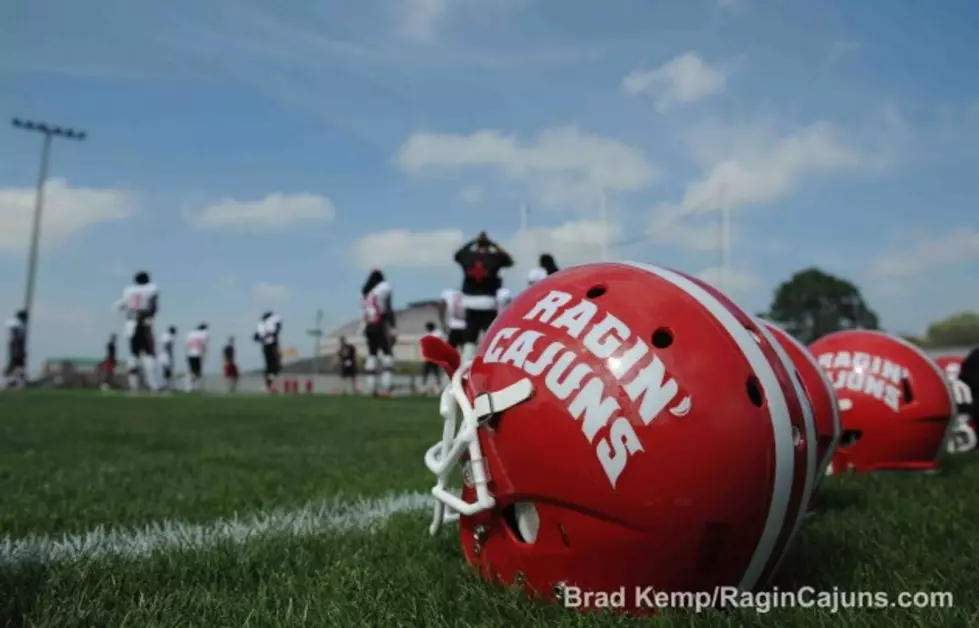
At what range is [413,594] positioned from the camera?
2070mm

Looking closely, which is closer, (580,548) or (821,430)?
(580,548)

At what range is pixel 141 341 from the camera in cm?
1422

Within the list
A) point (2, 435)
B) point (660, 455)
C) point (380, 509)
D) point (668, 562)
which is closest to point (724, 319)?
point (660, 455)

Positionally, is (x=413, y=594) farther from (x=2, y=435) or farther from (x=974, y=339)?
(x=974, y=339)

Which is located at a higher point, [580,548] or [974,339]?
[974,339]

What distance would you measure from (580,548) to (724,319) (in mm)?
632

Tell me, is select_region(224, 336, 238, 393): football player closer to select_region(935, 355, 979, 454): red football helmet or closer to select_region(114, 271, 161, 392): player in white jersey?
select_region(114, 271, 161, 392): player in white jersey

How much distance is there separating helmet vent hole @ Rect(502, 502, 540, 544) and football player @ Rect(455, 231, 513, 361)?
8768 millimetres

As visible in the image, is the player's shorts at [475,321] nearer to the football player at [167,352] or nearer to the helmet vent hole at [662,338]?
the helmet vent hole at [662,338]

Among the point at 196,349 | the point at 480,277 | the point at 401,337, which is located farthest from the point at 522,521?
the point at 401,337

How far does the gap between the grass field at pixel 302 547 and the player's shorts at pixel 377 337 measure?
8.11 metres

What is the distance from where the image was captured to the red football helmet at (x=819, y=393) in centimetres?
297

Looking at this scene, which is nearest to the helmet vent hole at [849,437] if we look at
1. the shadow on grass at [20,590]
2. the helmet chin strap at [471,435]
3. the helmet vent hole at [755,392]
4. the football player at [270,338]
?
the helmet vent hole at [755,392]

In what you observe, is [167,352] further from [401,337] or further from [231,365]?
[401,337]
